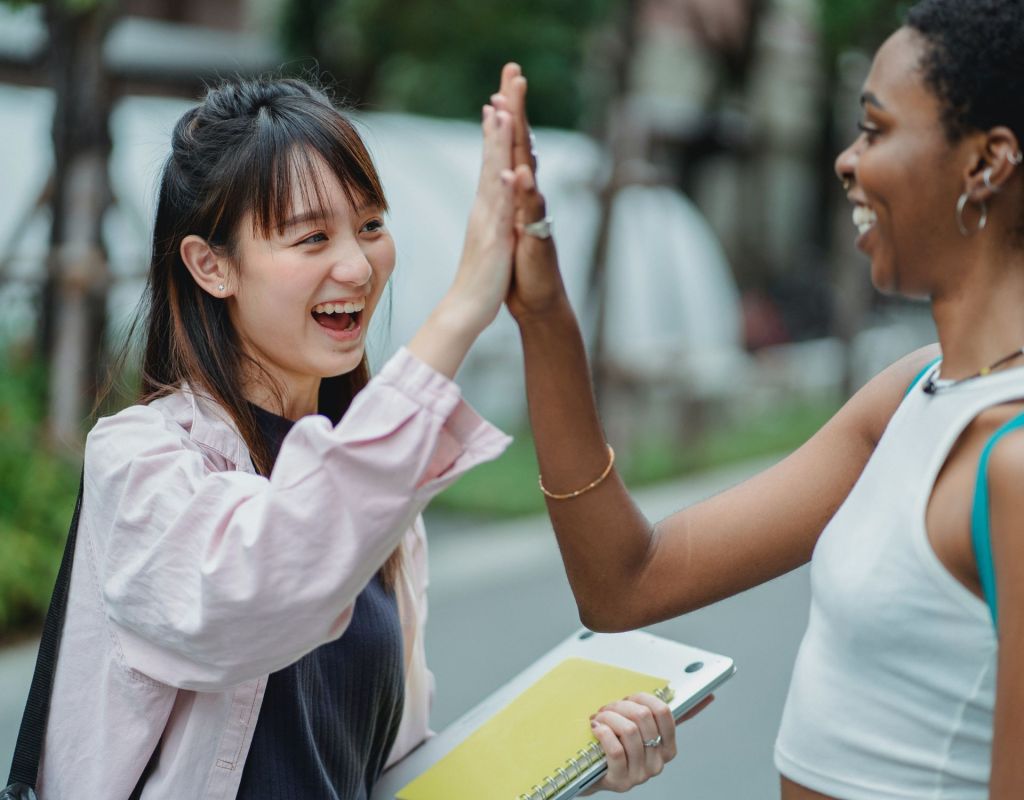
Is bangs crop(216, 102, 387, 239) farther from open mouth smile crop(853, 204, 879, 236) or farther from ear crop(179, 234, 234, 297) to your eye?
open mouth smile crop(853, 204, 879, 236)

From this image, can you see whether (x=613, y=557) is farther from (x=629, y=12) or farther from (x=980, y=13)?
(x=629, y=12)

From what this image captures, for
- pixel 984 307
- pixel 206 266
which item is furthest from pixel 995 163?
pixel 206 266

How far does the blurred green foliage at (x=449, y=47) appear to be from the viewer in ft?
38.6

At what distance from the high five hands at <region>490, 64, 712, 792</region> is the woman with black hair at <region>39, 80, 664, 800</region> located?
0.7 inches

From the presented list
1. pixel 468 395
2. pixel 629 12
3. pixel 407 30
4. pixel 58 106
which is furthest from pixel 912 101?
pixel 407 30

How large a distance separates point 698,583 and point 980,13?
2.60 feet

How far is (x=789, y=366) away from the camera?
13555mm

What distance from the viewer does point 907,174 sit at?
4.45 feet

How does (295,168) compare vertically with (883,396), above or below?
above

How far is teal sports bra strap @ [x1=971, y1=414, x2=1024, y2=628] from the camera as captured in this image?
1255 millimetres

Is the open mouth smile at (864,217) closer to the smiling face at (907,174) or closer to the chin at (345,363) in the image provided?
the smiling face at (907,174)

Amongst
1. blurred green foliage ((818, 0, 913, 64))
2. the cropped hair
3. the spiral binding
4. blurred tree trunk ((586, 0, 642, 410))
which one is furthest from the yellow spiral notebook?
blurred green foliage ((818, 0, 913, 64))

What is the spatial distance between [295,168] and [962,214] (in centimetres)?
87

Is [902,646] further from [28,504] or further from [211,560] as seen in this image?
[28,504]
